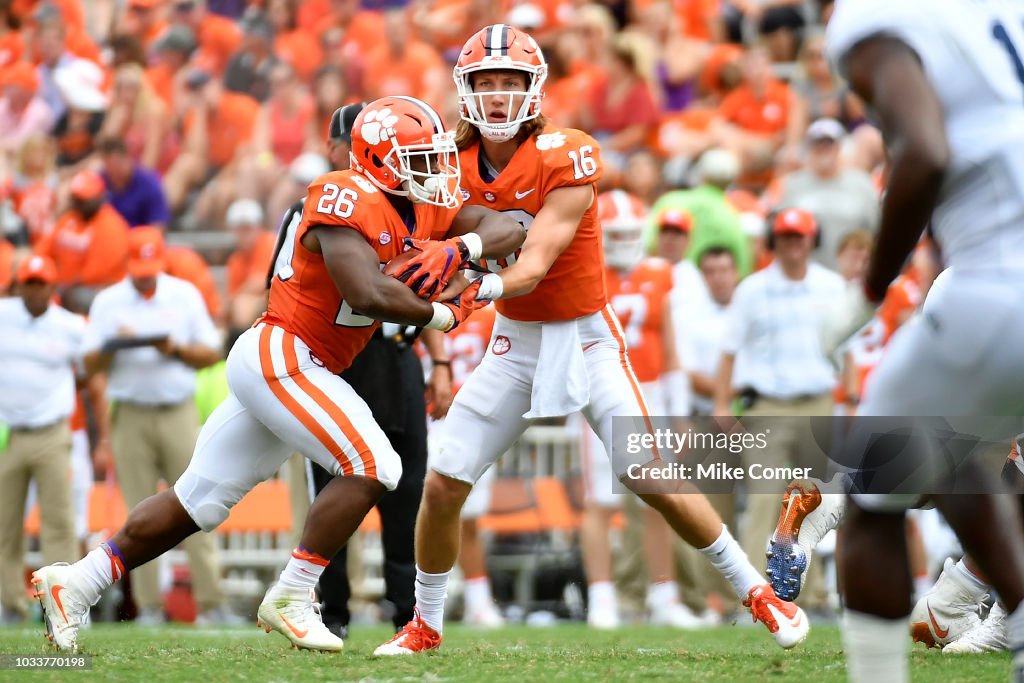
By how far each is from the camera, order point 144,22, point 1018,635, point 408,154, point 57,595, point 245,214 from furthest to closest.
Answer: point 144,22
point 245,214
point 57,595
point 408,154
point 1018,635

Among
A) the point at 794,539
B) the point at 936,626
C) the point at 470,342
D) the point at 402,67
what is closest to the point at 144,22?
the point at 402,67

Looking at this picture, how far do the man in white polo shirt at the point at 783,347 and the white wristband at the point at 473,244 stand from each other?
3.80 meters

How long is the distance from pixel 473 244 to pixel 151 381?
15.3 ft

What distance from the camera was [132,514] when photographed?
17.9 ft

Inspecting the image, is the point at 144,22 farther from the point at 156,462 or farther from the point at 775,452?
the point at 775,452

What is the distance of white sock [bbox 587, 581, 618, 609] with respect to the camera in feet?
28.5

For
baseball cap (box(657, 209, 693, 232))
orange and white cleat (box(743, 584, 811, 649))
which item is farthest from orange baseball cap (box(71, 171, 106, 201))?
orange and white cleat (box(743, 584, 811, 649))

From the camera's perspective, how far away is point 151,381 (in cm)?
920

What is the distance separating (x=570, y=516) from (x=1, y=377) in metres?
3.84

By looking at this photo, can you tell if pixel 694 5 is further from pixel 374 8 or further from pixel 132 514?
pixel 132 514

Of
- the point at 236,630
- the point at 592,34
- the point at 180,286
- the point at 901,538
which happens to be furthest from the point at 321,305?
the point at 592,34

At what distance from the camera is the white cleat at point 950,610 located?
219 inches

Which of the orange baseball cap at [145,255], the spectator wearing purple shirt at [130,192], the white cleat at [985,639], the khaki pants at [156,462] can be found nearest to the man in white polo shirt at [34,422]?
the khaki pants at [156,462]

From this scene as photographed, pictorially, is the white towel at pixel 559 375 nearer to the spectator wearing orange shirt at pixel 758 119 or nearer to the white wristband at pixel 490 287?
the white wristband at pixel 490 287
